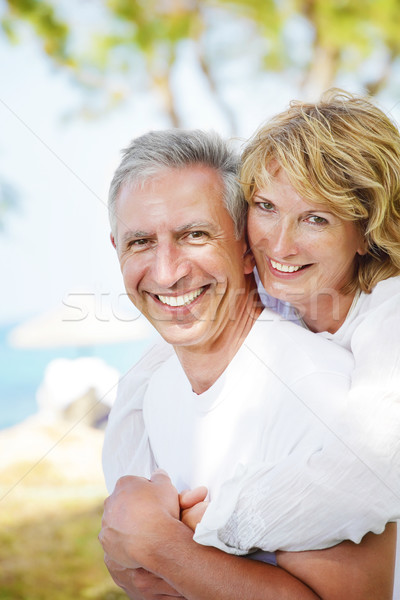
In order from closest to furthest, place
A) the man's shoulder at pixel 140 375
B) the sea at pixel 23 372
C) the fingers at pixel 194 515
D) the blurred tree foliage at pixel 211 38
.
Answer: the fingers at pixel 194 515 → the man's shoulder at pixel 140 375 → the blurred tree foliage at pixel 211 38 → the sea at pixel 23 372

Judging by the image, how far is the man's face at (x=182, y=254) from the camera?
145 centimetres

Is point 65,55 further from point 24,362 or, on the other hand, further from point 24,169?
point 24,362

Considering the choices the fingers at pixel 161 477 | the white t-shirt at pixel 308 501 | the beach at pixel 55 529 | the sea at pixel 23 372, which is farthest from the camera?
the sea at pixel 23 372

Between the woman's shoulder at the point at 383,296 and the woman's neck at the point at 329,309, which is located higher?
the woman's shoulder at the point at 383,296

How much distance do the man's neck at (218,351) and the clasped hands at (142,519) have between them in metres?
0.25

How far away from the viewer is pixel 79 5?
4.79 m

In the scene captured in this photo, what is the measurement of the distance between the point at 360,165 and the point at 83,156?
7158 mm

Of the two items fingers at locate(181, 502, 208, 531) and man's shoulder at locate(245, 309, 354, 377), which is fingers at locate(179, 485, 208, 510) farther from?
man's shoulder at locate(245, 309, 354, 377)

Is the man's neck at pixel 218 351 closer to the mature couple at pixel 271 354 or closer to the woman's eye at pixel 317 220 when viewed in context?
the mature couple at pixel 271 354

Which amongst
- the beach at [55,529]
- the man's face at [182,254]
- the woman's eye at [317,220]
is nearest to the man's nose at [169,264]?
the man's face at [182,254]

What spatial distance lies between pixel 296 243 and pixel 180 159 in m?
0.32

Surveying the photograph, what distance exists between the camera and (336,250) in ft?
4.87

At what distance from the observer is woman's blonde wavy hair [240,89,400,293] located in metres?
1.39

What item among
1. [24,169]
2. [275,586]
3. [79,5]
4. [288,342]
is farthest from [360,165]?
[24,169]
